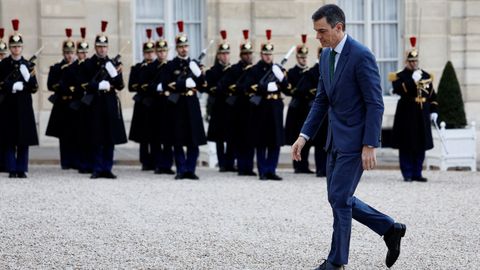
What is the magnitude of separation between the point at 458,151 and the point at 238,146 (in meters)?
3.15

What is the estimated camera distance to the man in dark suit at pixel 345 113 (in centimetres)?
784

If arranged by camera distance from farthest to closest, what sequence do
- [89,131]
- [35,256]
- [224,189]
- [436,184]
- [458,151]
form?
[458,151] < [89,131] < [436,184] < [224,189] < [35,256]

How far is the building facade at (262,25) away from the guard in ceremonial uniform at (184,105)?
174 inches

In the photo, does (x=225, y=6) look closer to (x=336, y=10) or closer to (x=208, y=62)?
(x=208, y=62)

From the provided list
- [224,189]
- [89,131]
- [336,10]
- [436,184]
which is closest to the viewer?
[336,10]

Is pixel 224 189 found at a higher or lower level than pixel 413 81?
lower

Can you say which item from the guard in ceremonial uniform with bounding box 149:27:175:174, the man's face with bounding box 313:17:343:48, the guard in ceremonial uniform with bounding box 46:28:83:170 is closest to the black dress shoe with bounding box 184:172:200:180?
the guard in ceremonial uniform with bounding box 149:27:175:174

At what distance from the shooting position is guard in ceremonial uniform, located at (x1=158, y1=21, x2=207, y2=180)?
16078 mm

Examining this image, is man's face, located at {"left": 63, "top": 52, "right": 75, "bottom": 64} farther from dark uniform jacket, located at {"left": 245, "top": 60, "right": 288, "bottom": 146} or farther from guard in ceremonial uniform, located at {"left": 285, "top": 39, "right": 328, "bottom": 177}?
→ guard in ceremonial uniform, located at {"left": 285, "top": 39, "right": 328, "bottom": 177}

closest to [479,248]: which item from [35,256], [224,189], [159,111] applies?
[35,256]

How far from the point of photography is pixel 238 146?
56.9 feet

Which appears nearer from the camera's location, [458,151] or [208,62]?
[458,151]

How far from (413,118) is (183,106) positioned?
2.91 meters

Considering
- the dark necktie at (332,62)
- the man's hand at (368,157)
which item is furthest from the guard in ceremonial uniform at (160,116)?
the man's hand at (368,157)
